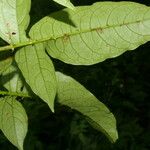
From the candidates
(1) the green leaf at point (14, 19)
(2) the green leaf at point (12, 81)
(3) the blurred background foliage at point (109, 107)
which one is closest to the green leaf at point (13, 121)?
(2) the green leaf at point (12, 81)

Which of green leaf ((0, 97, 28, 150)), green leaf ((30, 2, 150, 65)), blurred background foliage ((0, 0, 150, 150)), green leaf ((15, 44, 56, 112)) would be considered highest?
green leaf ((30, 2, 150, 65))

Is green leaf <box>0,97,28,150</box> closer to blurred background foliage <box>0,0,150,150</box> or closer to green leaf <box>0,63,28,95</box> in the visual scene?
green leaf <box>0,63,28,95</box>

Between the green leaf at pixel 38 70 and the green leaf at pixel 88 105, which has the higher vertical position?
the green leaf at pixel 38 70

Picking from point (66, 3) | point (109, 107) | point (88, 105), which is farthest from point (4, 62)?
point (109, 107)

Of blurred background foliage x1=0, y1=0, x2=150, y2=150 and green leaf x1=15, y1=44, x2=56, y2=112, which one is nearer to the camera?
green leaf x1=15, y1=44, x2=56, y2=112

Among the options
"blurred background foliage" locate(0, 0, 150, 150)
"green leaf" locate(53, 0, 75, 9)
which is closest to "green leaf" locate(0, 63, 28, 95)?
"green leaf" locate(53, 0, 75, 9)

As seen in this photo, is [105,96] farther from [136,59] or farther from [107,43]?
[107,43]

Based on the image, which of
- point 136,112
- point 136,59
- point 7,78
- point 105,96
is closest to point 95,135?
point 105,96

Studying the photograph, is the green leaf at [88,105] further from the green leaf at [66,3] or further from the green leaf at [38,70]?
the green leaf at [66,3]
